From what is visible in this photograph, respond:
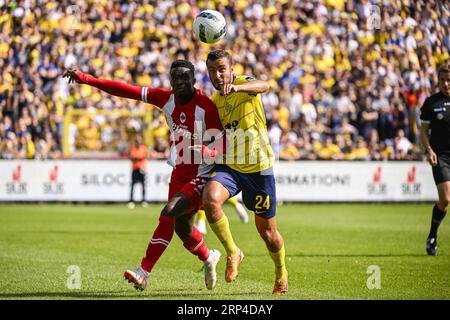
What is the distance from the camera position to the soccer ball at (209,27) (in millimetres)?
9789

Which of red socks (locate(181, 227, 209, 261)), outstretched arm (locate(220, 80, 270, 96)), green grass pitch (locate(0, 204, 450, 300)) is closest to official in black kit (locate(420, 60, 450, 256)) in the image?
green grass pitch (locate(0, 204, 450, 300))

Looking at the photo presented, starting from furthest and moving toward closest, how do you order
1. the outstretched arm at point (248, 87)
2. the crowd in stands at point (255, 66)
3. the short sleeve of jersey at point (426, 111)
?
the crowd in stands at point (255, 66) < the short sleeve of jersey at point (426, 111) < the outstretched arm at point (248, 87)

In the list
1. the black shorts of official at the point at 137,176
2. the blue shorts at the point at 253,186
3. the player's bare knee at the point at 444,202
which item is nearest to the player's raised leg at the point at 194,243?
the blue shorts at the point at 253,186

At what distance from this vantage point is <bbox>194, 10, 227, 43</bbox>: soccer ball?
979 centimetres

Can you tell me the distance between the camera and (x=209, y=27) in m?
9.80

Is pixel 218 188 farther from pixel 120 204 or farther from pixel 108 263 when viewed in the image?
pixel 120 204

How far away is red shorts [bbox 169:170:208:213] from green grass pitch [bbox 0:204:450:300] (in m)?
0.93

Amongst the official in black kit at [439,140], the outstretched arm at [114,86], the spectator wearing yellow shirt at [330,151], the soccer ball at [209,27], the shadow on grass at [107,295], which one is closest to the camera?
the shadow on grass at [107,295]

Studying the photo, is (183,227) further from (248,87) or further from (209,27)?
(209,27)

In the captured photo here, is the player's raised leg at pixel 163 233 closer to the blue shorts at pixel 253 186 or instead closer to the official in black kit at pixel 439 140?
the blue shorts at pixel 253 186

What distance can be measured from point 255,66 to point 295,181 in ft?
14.5

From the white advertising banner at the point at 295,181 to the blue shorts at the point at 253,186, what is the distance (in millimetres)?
16437

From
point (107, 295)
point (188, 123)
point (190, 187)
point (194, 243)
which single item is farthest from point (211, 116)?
point (107, 295)

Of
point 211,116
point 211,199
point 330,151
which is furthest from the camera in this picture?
Answer: point 330,151
